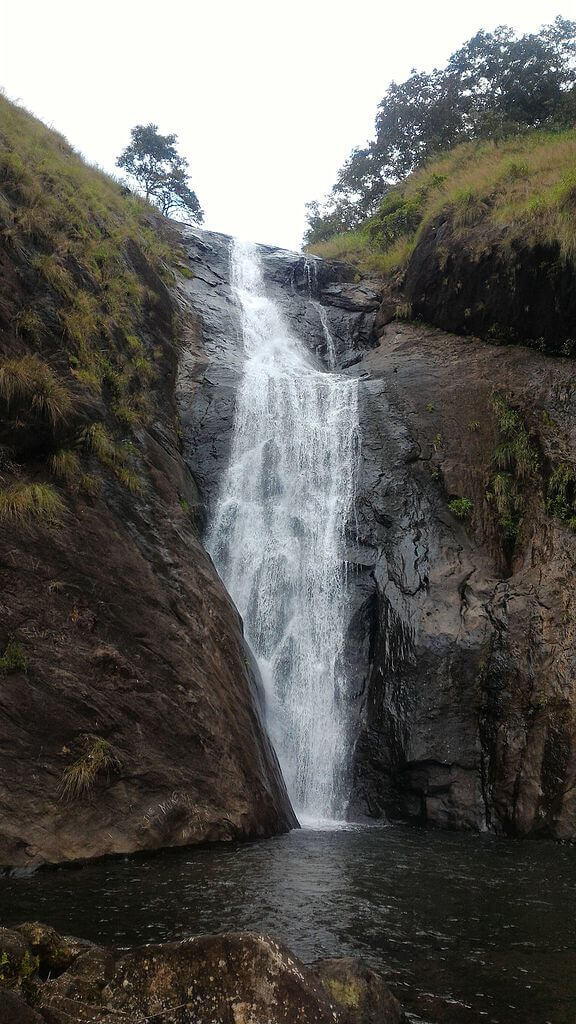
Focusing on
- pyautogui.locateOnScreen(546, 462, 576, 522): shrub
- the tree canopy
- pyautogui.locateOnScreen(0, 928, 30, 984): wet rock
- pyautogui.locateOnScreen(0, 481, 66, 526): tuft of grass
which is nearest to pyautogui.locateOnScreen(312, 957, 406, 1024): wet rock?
pyautogui.locateOnScreen(0, 928, 30, 984): wet rock

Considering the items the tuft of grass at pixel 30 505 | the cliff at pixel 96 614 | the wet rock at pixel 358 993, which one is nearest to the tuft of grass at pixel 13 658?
the cliff at pixel 96 614

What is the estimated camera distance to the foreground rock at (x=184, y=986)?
279 cm

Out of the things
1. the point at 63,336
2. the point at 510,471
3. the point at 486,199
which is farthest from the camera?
the point at 486,199

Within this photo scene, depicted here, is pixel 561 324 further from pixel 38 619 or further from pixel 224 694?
pixel 38 619

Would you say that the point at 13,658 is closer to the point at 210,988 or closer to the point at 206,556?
the point at 206,556

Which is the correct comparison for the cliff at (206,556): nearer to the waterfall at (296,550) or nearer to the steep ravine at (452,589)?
the steep ravine at (452,589)

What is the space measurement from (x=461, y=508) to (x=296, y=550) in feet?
11.1

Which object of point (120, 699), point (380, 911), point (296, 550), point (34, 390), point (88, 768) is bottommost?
point (380, 911)

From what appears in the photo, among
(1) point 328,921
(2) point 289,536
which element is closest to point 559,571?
(2) point 289,536

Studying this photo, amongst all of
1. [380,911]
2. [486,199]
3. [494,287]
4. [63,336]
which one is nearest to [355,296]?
[486,199]

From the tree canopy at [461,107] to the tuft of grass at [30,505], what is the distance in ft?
76.6

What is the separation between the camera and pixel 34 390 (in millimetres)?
8164

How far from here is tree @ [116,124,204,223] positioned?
117 ft

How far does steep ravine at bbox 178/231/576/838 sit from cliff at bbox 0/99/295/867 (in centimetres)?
263
